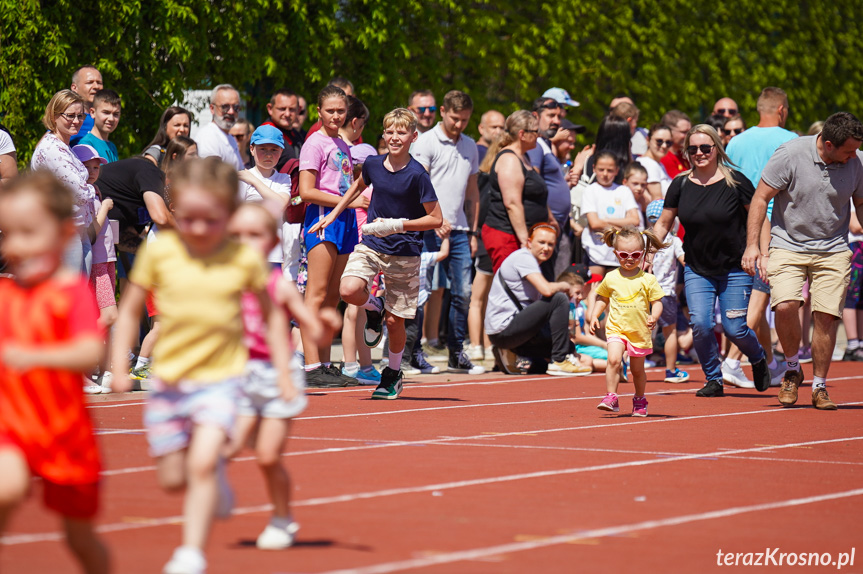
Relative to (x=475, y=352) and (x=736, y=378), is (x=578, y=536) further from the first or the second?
(x=475, y=352)

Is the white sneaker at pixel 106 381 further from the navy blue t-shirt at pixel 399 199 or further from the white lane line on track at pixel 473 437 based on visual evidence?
the white lane line on track at pixel 473 437

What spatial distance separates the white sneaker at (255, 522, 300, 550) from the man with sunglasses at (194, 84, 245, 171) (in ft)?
25.1

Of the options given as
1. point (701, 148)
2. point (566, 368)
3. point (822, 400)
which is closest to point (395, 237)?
point (701, 148)

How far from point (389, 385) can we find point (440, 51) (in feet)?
35.8

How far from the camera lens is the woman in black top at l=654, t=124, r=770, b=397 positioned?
12.3 meters

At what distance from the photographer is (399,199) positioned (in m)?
11.5

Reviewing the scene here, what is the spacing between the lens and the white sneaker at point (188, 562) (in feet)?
15.9

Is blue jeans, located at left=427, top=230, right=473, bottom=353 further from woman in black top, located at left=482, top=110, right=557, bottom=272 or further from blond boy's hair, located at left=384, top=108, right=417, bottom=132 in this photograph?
blond boy's hair, located at left=384, top=108, right=417, bottom=132

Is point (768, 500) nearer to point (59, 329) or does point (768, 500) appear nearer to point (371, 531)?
point (371, 531)

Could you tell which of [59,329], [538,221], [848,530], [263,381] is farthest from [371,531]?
[538,221]

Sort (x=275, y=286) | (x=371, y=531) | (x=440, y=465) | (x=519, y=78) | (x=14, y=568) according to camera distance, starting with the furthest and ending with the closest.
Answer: (x=519, y=78)
(x=440, y=465)
(x=371, y=531)
(x=275, y=286)
(x=14, y=568)

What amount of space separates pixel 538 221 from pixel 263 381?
9123mm

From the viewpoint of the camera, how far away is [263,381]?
579cm

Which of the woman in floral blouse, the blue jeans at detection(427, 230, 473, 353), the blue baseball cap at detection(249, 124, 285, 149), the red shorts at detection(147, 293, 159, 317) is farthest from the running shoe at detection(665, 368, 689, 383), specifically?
the woman in floral blouse
